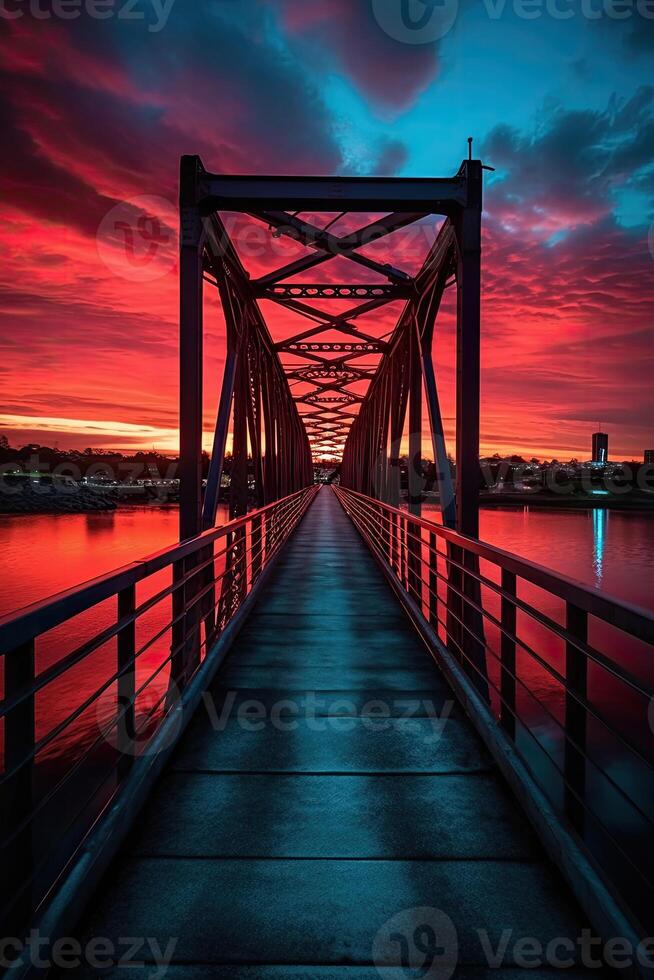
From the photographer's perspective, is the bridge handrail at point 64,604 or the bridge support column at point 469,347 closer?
the bridge handrail at point 64,604

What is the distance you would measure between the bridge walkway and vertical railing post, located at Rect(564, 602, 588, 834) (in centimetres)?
27

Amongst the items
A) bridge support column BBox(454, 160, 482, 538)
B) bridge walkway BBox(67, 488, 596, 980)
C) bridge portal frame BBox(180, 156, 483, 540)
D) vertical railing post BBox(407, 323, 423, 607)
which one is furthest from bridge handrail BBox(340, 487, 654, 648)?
vertical railing post BBox(407, 323, 423, 607)

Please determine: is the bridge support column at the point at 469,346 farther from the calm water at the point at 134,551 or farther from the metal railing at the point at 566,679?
the calm water at the point at 134,551

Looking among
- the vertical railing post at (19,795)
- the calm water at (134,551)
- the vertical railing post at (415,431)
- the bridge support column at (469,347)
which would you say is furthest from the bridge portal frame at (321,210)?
the calm water at (134,551)

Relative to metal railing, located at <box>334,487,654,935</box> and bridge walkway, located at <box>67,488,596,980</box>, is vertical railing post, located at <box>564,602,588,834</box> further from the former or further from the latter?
bridge walkway, located at <box>67,488,596,980</box>

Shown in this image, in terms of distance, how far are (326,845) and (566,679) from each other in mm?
1255

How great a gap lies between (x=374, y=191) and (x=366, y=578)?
5561 millimetres

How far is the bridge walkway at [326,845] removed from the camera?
1.99 meters

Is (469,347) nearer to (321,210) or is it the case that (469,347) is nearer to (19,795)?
(321,210)

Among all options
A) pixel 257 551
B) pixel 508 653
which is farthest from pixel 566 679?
pixel 257 551

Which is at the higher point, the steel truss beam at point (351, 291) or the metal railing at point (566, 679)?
the steel truss beam at point (351, 291)

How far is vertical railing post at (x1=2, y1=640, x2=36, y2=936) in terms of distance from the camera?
172cm

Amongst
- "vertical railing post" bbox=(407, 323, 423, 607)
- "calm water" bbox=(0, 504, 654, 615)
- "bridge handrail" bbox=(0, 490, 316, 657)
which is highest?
"vertical railing post" bbox=(407, 323, 423, 607)

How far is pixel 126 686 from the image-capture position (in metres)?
2.62
